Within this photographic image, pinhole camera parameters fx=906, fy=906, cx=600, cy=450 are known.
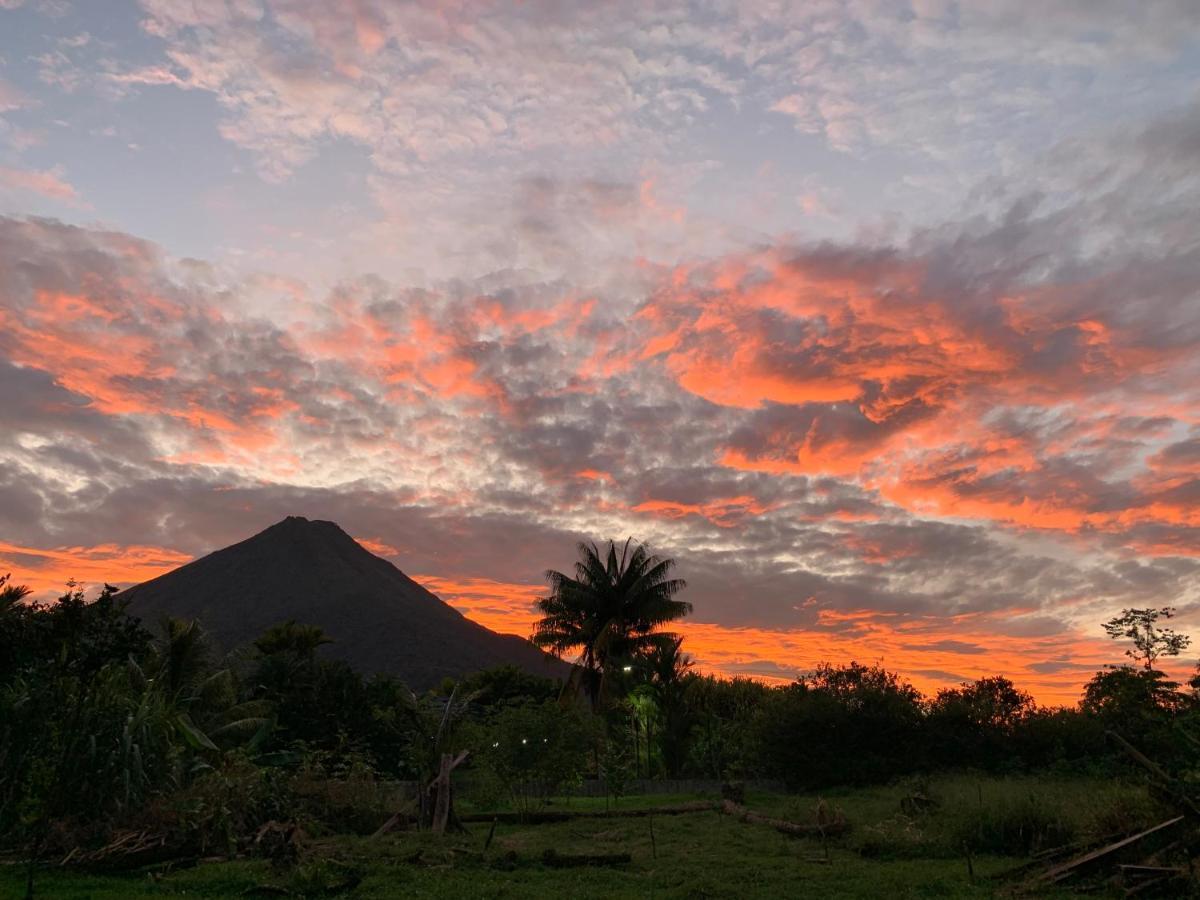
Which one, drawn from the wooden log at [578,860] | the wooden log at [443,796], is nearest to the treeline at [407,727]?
the wooden log at [443,796]

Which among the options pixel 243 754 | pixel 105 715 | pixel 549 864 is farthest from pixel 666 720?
pixel 105 715

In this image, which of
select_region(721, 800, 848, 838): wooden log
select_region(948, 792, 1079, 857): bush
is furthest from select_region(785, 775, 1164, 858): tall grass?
select_region(721, 800, 848, 838): wooden log

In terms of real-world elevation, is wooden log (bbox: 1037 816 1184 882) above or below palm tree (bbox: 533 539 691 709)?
below

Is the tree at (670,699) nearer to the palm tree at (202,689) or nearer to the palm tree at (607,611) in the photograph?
the palm tree at (607,611)

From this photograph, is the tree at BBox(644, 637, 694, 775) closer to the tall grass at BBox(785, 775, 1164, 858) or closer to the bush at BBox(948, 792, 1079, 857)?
the tall grass at BBox(785, 775, 1164, 858)

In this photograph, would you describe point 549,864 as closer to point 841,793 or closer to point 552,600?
point 841,793

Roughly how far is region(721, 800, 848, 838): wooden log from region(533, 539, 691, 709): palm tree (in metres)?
24.0

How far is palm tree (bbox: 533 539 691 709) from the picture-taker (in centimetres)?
5972

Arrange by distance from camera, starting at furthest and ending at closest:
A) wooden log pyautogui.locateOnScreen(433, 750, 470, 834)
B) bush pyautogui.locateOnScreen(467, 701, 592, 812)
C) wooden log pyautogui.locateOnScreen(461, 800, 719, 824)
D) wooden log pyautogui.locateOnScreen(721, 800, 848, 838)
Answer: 1. wooden log pyautogui.locateOnScreen(461, 800, 719, 824)
2. bush pyautogui.locateOnScreen(467, 701, 592, 812)
3. wooden log pyautogui.locateOnScreen(433, 750, 470, 834)
4. wooden log pyautogui.locateOnScreen(721, 800, 848, 838)

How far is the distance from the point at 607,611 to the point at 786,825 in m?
32.0

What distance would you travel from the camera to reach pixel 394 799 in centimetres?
3328

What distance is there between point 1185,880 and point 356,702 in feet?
161

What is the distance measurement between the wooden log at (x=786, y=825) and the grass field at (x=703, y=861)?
1.44 ft

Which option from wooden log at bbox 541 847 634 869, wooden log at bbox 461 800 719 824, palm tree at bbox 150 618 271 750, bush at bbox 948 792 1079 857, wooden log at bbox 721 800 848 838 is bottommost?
wooden log at bbox 461 800 719 824
